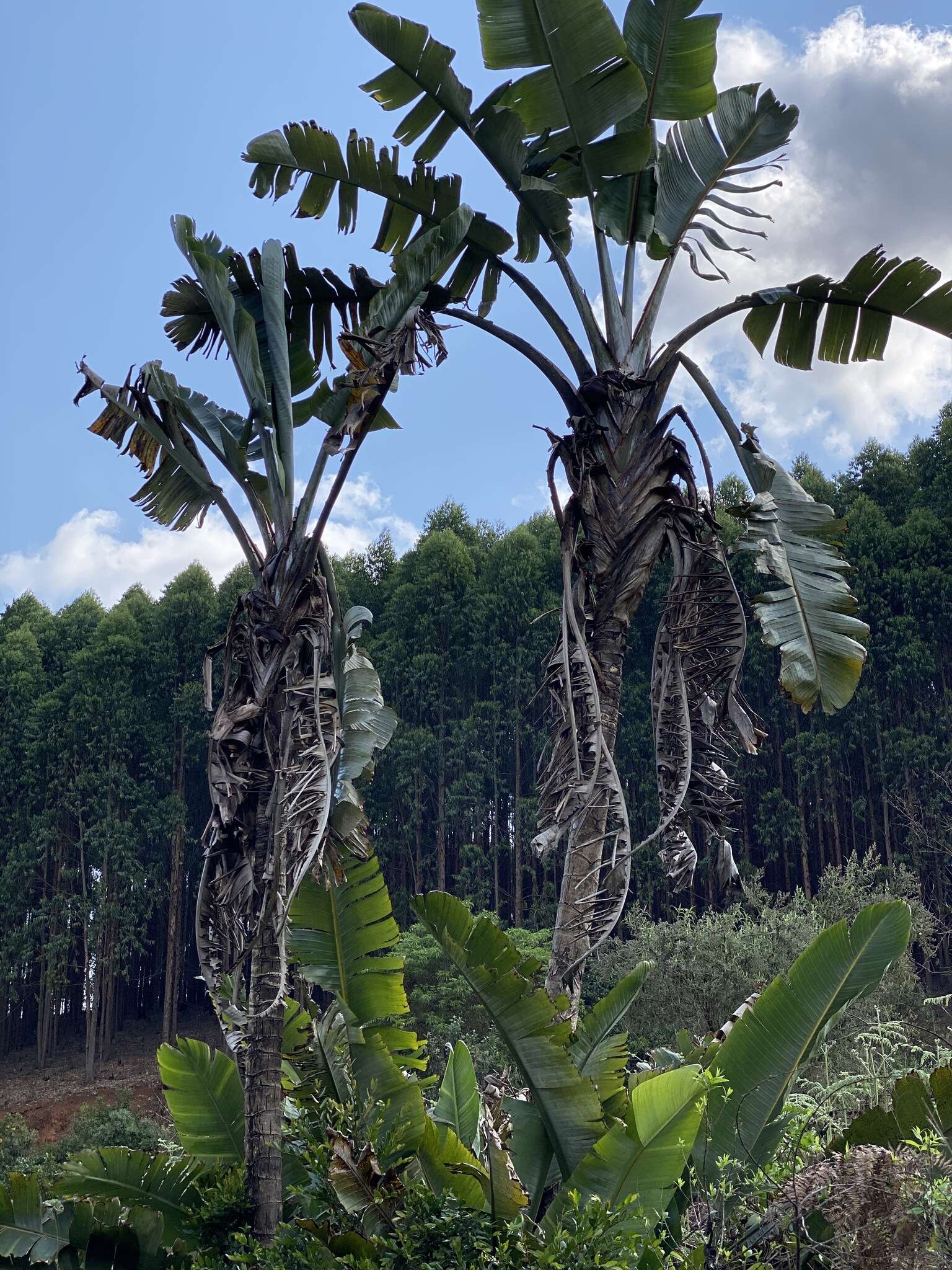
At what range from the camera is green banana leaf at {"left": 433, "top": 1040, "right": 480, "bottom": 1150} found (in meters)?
5.14

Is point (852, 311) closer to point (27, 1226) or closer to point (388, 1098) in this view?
point (388, 1098)

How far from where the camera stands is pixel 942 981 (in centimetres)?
2177

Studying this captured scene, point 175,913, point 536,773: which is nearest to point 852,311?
point 536,773

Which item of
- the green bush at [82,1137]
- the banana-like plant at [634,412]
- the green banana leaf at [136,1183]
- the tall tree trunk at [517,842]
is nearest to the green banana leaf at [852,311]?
the banana-like plant at [634,412]

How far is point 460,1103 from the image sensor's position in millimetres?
5176

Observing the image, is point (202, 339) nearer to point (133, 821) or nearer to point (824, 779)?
point (824, 779)

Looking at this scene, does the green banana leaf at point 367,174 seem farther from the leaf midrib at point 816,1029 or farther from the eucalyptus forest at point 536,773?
the leaf midrib at point 816,1029

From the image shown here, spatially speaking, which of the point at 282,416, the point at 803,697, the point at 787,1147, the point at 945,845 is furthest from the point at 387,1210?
the point at 945,845

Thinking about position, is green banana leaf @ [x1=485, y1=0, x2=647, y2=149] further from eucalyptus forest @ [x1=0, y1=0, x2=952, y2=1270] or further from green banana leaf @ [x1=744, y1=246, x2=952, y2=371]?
green banana leaf @ [x1=744, y1=246, x2=952, y2=371]

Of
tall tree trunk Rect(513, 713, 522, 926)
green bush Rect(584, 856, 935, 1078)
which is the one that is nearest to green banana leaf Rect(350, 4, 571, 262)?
green bush Rect(584, 856, 935, 1078)

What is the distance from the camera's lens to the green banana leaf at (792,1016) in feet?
15.0

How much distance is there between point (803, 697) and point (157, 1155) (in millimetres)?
3997

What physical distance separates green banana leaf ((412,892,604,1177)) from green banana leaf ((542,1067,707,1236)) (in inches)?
6.6

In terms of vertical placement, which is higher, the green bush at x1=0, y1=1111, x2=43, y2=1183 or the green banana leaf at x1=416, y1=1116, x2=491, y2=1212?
the green banana leaf at x1=416, y1=1116, x2=491, y2=1212
